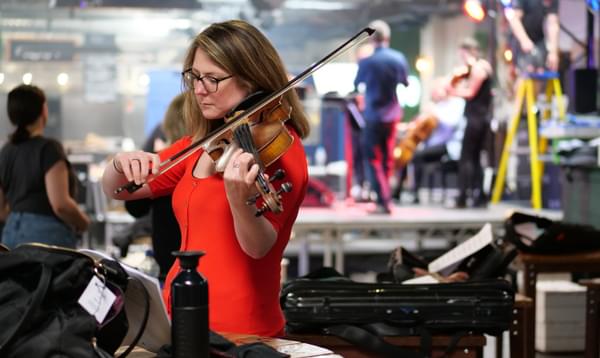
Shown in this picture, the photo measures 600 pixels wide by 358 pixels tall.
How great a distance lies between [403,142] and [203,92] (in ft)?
29.9

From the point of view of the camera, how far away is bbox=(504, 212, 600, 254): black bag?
446cm

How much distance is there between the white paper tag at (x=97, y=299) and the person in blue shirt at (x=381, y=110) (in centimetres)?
703

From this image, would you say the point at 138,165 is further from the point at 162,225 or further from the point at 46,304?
the point at 162,225

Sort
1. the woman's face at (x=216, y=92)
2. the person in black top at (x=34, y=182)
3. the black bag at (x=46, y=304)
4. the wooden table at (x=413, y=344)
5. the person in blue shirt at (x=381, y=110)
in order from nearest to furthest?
the black bag at (x=46, y=304)
the woman's face at (x=216, y=92)
the wooden table at (x=413, y=344)
the person in black top at (x=34, y=182)
the person in blue shirt at (x=381, y=110)

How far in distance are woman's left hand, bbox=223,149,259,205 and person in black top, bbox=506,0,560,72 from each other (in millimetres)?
8230

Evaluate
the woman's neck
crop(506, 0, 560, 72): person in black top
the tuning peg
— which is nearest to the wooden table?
the tuning peg

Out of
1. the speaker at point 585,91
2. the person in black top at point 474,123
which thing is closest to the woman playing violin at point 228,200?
the speaker at point 585,91

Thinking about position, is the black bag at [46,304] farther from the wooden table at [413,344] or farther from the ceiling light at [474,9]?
the ceiling light at [474,9]

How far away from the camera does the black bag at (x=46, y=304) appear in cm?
171

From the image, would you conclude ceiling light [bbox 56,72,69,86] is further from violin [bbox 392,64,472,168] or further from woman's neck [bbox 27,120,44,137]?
woman's neck [bbox 27,120,44,137]

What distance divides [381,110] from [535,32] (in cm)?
235

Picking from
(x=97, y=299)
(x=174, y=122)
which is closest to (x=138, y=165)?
(x=97, y=299)

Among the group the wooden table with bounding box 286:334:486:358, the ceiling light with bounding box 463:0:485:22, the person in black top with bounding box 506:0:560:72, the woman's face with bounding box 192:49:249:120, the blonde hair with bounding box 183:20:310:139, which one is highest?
the ceiling light with bounding box 463:0:485:22

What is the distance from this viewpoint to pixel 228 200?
2.26 m
